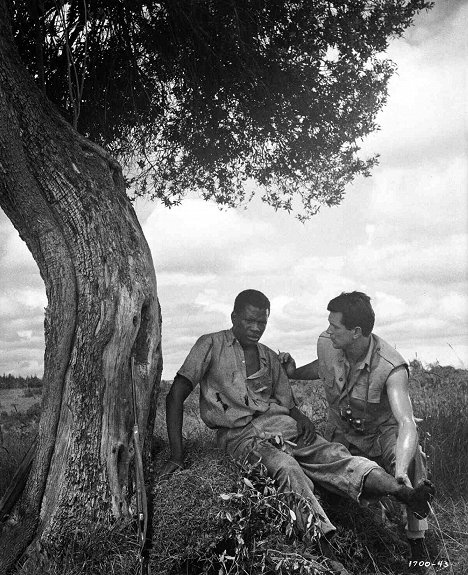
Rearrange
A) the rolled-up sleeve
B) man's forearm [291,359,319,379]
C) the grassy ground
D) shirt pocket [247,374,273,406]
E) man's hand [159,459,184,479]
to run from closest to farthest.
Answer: the grassy ground
man's hand [159,459,184,479]
the rolled-up sleeve
shirt pocket [247,374,273,406]
man's forearm [291,359,319,379]

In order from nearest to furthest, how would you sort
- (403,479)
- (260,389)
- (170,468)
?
1. (403,479)
2. (170,468)
3. (260,389)

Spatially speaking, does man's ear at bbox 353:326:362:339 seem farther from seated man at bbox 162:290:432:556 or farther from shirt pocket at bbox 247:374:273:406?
shirt pocket at bbox 247:374:273:406

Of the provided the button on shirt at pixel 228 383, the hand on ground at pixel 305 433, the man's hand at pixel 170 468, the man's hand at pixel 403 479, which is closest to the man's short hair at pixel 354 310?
the button on shirt at pixel 228 383

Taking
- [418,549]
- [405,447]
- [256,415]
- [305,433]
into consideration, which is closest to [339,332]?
[305,433]

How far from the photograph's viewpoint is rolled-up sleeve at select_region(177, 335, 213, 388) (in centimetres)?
631

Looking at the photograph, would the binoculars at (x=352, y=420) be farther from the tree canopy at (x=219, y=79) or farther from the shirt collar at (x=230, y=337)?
the tree canopy at (x=219, y=79)

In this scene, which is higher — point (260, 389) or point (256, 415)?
point (260, 389)

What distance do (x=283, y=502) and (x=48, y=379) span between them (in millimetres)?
2386

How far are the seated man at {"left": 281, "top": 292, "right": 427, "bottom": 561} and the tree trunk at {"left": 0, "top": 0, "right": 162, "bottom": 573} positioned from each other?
193 centimetres

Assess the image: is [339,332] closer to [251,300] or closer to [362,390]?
[362,390]

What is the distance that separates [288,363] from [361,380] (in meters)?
0.83

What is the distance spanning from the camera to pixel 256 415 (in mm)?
6426

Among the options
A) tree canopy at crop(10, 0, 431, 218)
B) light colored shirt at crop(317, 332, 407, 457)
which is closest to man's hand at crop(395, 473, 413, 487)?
light colored shirt at crop(317, 332, 407, 457)

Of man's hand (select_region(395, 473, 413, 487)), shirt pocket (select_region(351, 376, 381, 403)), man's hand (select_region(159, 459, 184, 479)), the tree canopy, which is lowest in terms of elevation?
man's hand (select_region(395, 473, 413, 487))
